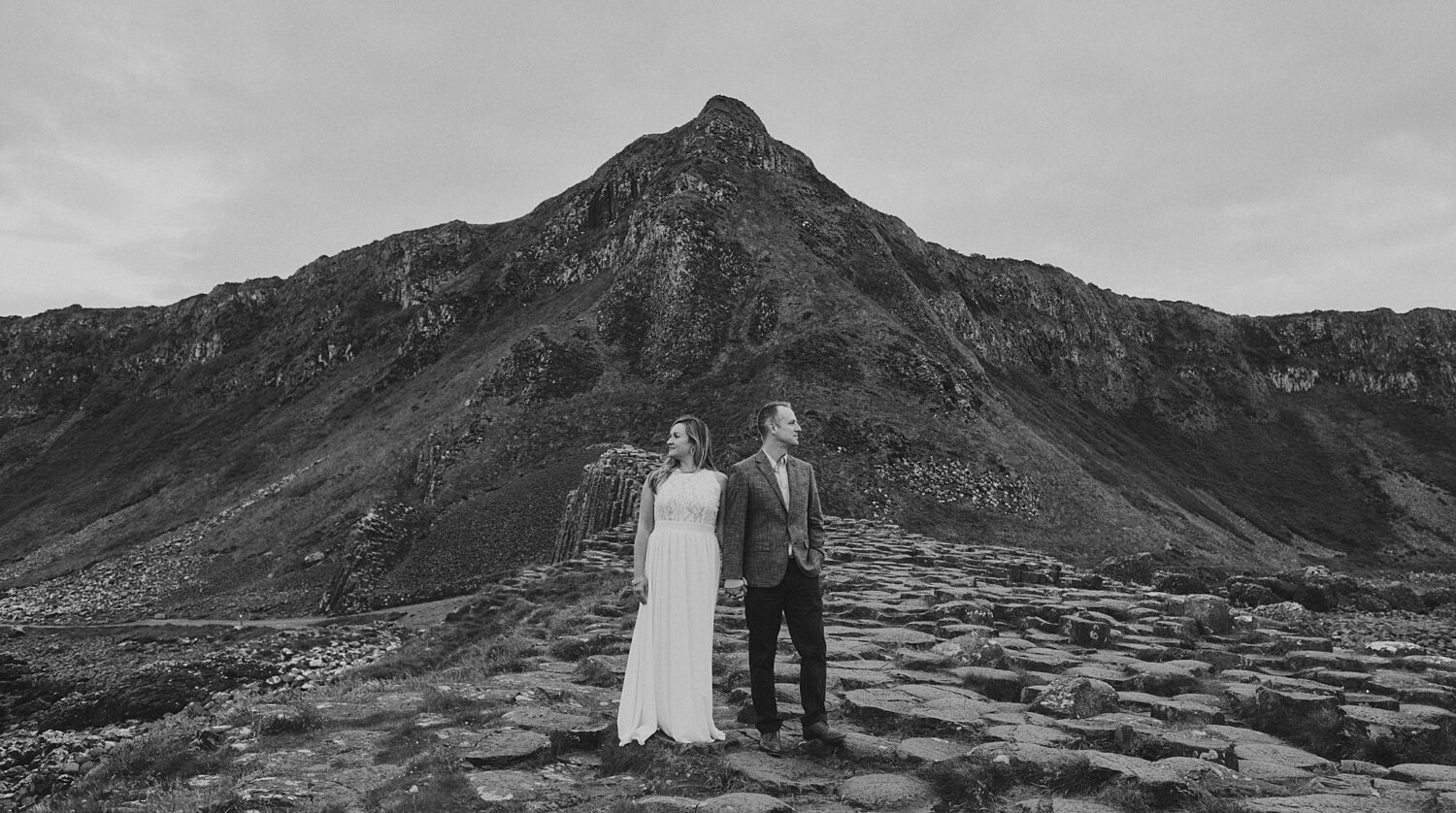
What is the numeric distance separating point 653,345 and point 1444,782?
51398 millimetres

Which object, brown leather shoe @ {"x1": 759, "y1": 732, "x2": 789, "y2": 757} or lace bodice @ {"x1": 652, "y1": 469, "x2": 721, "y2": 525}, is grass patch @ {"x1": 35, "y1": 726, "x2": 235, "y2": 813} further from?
brown leather shoe @ {"x1": 759, "y1": 732, "x2": 789, "y2": 757}

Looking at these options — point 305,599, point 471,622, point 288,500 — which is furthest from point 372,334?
point 471,622

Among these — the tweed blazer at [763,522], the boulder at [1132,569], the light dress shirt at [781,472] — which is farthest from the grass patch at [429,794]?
the boulder at [1132,569]

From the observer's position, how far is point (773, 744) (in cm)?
708

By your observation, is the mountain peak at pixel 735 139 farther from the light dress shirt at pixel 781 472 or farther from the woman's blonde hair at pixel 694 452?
the light dress shirt at pixel 781 472

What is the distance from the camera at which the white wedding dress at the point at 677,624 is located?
743 centimetres

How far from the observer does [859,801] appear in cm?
583

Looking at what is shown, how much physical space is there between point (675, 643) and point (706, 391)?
41.9 meters

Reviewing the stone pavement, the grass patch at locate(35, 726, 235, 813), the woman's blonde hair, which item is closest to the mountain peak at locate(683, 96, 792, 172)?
the stone pavement

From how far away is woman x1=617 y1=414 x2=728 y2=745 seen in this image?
7438 mm

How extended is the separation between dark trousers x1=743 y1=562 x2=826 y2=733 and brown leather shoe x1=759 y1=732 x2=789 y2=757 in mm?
53

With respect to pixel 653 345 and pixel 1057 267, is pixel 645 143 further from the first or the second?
pixel 1057 267

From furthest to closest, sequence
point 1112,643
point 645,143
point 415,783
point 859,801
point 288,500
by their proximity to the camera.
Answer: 1. point 645,143
2. point 288,500
3. point 1112,643
4. point 415,783
5. point 859,801

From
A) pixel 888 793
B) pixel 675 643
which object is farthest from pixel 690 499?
pixel 888 793
